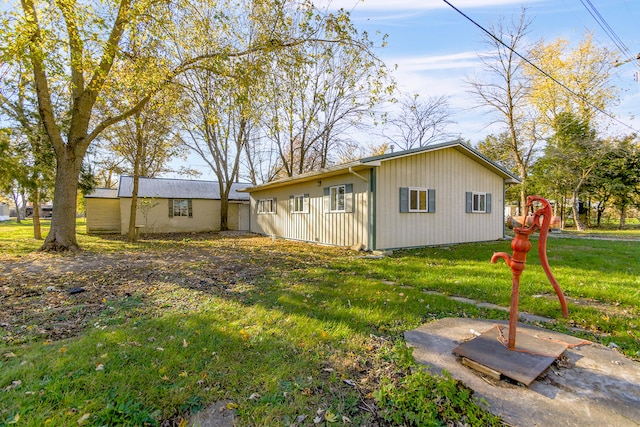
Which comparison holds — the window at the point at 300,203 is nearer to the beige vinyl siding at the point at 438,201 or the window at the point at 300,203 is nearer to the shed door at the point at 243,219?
the beige vinyl siding at the point at 438,201

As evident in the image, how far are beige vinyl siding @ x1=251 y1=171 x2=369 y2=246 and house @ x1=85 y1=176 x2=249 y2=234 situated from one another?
4.26m

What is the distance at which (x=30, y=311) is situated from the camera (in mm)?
3773

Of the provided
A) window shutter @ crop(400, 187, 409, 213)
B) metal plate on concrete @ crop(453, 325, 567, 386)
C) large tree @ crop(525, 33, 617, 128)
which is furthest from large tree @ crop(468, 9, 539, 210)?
metal plate on concrete @ crop(453, 325, 567, 386)

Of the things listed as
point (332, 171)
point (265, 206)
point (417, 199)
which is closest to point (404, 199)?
point (417, 199)

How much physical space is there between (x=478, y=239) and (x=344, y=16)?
928cm

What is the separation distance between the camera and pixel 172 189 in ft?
59.7

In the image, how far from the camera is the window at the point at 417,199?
946 cm

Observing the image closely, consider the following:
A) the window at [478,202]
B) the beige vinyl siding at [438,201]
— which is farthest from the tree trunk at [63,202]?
the window at [478,202]

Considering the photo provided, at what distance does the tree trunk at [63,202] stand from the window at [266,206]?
7835 mm

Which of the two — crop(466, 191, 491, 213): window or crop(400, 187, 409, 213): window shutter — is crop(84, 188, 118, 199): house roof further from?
crop(466, 191, 491, 213): window

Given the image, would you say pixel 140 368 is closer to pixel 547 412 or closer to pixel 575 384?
pixel 547 412

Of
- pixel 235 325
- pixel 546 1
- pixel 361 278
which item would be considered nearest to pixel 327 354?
pixel 235 325

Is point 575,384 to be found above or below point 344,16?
below

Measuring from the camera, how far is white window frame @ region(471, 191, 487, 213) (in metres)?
11.4
